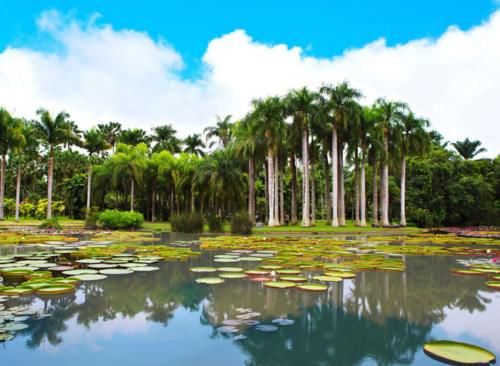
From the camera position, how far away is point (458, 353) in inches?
171

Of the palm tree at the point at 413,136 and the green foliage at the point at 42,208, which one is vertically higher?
the palm tree at the point at 413,136

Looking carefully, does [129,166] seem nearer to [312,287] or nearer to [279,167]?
[279,167]

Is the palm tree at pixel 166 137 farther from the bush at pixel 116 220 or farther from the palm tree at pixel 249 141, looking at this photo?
→ the bush at pixel 116 220

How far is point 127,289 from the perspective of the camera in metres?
7.75

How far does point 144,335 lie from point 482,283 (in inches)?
308

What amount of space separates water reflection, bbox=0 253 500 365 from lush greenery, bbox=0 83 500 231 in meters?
19.3

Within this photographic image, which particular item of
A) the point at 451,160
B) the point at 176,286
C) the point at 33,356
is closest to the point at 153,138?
the point at 451,160

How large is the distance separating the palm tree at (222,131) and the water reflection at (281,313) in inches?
1498

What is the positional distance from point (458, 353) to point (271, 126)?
28905 mm

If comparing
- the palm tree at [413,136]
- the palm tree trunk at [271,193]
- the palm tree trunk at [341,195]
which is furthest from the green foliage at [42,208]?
the palm tree at [413,136]

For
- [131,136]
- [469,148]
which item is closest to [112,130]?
[131,136]

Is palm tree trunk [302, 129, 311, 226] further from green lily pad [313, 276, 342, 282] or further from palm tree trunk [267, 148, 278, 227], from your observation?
green lily pad [313, 276, 342, 282]

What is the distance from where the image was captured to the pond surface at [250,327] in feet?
14.2

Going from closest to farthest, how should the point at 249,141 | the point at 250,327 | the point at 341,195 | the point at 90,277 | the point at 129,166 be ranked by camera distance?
the point at 250,327 → the point at 90,277 → the point at 249,141 → the point at 341,195 → the point at 129,166
